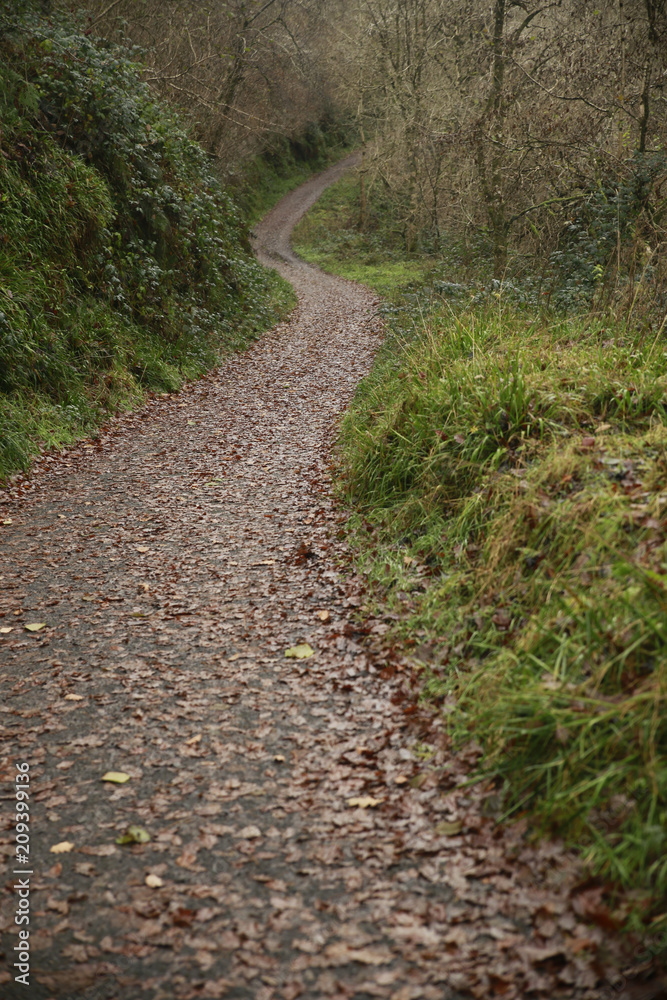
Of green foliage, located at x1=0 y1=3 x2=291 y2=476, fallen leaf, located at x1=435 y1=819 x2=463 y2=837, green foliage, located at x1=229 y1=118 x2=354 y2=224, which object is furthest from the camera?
green foliage, located at x1=229 y1=118 x2=354 y2=224

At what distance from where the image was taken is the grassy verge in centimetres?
285

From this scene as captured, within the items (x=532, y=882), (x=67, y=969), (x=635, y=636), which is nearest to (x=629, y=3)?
(x=635, y=636)

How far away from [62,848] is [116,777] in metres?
0.49

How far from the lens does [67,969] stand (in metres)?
2.69

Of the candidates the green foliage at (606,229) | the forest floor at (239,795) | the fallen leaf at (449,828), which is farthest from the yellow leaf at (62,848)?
the green foliage at (606,229)

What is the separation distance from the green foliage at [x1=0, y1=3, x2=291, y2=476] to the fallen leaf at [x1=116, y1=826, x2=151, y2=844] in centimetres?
513

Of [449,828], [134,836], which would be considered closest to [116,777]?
[134,836]

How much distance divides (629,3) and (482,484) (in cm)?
938

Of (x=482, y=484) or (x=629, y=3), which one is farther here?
(x=629, y=3)

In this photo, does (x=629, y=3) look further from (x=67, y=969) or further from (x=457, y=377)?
(x=67, y=969)

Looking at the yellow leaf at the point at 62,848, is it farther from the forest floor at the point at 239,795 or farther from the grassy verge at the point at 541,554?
the grassy verge at the point at 541,554

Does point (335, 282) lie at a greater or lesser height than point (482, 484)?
greater

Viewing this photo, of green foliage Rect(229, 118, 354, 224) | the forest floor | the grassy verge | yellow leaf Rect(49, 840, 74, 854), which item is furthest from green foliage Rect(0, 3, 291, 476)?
green foliage Rect(229, 118, 354, 224)

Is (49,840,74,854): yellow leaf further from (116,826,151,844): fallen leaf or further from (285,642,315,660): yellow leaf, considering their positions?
(285,642,315,660): yellow leaf
